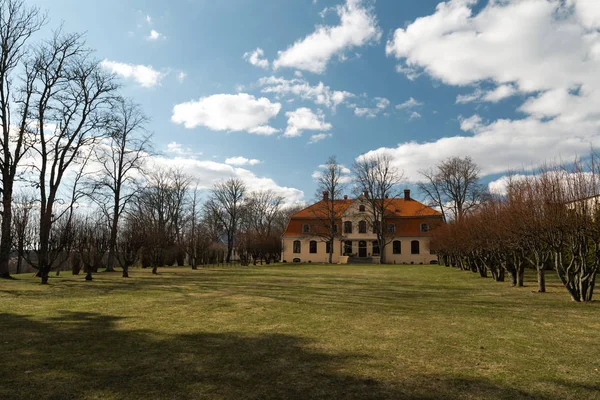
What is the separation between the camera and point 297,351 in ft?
19.7

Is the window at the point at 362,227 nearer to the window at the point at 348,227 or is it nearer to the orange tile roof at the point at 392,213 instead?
the window at the point at 348,227

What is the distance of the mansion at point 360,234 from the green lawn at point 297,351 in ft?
135

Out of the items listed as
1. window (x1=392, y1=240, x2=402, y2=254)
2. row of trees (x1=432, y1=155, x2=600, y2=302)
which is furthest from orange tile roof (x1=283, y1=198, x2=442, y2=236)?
row of trees (x1=432, y1=155, x2=600, y2=302)

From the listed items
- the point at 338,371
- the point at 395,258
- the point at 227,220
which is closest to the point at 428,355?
the point at 338,371

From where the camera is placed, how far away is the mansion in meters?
51.5

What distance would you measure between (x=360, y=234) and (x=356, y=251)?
242 cm

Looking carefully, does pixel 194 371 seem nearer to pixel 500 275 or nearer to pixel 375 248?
pixel 500 275

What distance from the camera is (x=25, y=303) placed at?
1109cm

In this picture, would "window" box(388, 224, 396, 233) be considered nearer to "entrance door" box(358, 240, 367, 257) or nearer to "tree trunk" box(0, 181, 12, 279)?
"entrance door" box(358, 240, 367, 257)

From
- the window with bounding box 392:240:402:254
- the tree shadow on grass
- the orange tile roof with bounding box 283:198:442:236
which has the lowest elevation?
the tree shadow on grass

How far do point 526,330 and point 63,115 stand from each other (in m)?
25.4

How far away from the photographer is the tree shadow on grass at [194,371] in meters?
4.25

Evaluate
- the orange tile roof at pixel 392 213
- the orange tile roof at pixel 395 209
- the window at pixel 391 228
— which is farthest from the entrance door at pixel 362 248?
the orange tile roof at pixel 395 209

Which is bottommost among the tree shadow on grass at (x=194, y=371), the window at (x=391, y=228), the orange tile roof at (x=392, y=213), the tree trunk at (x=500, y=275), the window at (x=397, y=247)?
the tree trunk at (x=500, y=275)
